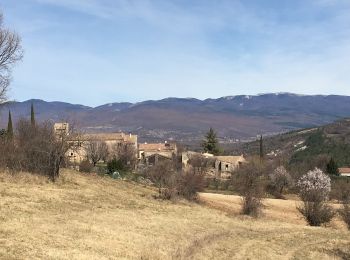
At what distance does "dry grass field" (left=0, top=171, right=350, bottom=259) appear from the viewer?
736 inches

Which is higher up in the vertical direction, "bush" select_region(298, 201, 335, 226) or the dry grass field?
the dry grass field

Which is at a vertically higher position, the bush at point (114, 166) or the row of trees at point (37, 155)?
the row of trees at point (37, 155)

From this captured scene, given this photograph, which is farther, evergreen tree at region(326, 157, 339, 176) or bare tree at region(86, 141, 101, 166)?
evergreen tree at region(326, 157, 339, 176)

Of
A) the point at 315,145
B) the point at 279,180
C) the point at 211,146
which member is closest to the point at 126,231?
the point at 279,180

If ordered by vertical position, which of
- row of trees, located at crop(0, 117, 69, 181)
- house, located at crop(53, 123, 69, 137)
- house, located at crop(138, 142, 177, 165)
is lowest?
house, located at crop(138, 142, 177, 165)

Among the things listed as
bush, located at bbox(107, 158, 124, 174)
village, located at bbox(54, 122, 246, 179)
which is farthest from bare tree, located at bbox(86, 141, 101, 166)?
bush, located at bbox(107, 158, 124, 174)

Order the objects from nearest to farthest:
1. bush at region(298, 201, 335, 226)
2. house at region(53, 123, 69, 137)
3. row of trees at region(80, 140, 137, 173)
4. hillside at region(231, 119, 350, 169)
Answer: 1. bush at region(298, 201, 335, 226)
2. house at region(53, 123, 69, 137)
3. row of trees at region(80, 140, 137, 173)
4. hillside at region(231, 119, 350, 169)

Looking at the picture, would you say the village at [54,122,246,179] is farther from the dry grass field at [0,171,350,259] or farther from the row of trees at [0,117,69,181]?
the dry grass field at [0,171,350,259]

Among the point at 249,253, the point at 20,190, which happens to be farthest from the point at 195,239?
the point at 20,190

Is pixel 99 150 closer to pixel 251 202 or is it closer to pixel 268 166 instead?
pixel 268 166

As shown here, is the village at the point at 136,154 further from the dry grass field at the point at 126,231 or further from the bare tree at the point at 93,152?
the dry grass field at the point at 126,231

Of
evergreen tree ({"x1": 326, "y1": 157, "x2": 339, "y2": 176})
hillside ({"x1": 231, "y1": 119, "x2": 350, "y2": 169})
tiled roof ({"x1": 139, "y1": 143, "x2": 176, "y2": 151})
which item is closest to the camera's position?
evergreen tree ({"x1": 326, "y1": 157, "x2": 339, "y2": 176})

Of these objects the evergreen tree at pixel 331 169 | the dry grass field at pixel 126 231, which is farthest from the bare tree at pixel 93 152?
the dry grass field at pixel 126 231

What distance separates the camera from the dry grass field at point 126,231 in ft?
61.4
